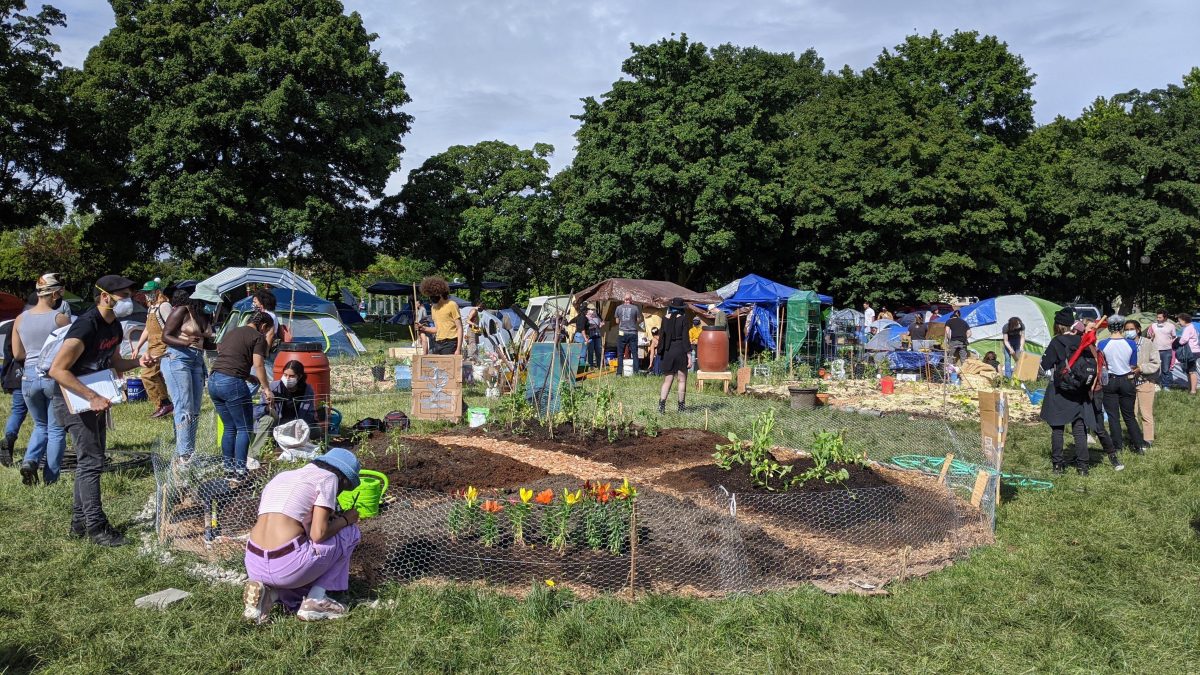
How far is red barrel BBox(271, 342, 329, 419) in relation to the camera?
29.1 ft

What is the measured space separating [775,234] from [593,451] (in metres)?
21.3

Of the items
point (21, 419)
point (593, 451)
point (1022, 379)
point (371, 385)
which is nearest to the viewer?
point (21, 419)

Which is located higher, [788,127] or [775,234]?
[788,127]

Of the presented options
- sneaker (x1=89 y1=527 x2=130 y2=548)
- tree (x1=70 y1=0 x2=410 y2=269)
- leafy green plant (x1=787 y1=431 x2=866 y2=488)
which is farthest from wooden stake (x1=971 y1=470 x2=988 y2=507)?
tree (x1=70 y1=0 x2=410 y2=269)

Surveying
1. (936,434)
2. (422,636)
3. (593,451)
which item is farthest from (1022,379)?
(422,636)

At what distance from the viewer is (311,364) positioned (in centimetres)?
898

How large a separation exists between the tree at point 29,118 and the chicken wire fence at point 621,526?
21837 mm

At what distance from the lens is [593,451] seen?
27.8ft

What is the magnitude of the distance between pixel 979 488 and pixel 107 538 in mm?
6396

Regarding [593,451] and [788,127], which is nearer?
[593,451]

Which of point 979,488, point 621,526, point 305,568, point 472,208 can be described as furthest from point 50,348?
point 472,208

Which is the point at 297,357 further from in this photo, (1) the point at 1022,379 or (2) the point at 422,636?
(1) the point at 1022,379

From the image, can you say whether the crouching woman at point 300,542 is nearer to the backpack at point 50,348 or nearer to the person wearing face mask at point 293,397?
the backpack at point 50,348

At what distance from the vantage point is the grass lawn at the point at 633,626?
388 centimetres
